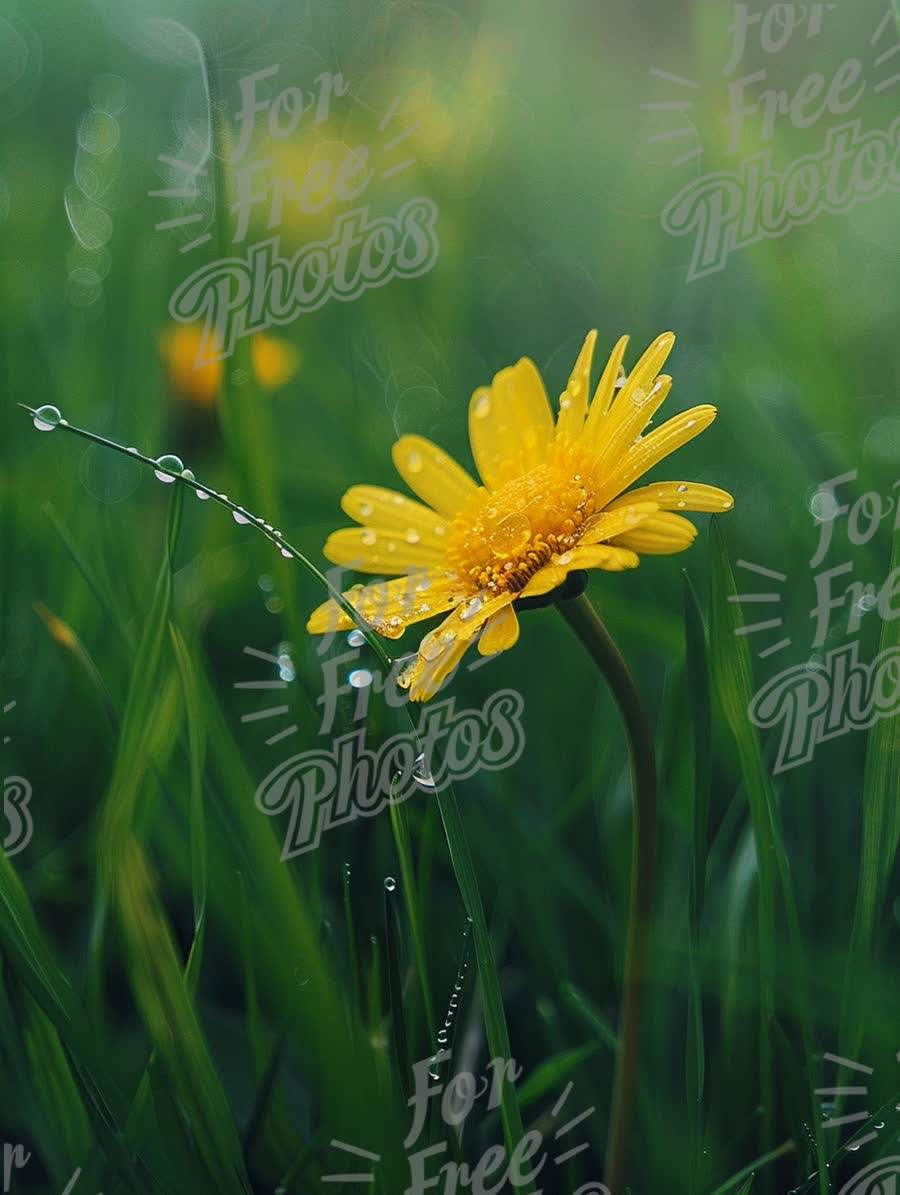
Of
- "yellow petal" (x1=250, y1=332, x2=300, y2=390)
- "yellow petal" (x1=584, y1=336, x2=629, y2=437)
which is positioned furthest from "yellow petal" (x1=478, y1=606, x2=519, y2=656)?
"yellow petal" (x1=250, y1=332, x2=300, y2=390)

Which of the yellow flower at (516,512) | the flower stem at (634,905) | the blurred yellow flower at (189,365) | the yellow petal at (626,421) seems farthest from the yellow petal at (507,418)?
the blurred yellow flower at (189,365)

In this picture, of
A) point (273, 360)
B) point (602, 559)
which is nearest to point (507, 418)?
point (602, 559)

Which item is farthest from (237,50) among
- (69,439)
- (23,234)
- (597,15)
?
(69,439)

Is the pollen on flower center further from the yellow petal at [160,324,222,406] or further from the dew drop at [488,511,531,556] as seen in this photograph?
the yellow petal at [160,324,222,406]

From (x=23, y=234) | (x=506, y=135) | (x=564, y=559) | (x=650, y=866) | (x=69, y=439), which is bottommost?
(x=650, y=866)

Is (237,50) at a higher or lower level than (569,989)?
higher

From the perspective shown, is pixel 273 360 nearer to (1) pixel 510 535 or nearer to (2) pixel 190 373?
(2) pixel 190 373

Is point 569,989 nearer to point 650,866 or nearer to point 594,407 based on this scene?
point 650,866

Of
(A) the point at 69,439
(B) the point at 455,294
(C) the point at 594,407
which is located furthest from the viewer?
(B) the point at 455,294

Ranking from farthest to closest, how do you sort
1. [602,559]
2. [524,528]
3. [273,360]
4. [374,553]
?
[273,360]
[374,553]
[524,528]
[602,559]
